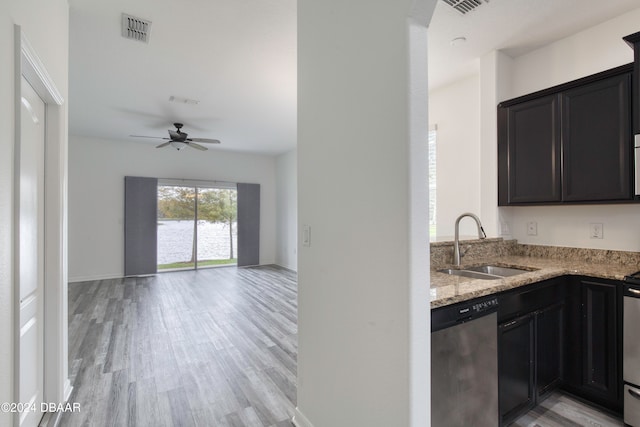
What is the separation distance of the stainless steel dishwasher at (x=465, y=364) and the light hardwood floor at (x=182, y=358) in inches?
40.3

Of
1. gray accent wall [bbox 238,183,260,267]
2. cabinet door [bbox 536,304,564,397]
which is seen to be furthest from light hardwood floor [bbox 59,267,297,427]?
gray accent wall [bbox 238,183,260,267]

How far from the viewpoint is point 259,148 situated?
22.8ft

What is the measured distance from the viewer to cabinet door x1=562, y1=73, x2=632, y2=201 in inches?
81.7

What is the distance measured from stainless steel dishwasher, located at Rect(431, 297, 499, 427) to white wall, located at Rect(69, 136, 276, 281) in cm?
664

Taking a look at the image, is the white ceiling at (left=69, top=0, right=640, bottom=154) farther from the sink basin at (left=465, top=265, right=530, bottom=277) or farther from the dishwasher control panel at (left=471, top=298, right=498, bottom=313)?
the dishwasher control panel at (left=471, top=298, right=498, bottom=313)

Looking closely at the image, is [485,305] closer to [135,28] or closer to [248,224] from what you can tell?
[135,28]

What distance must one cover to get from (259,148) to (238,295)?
11.5ft

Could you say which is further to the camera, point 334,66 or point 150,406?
point 150,406

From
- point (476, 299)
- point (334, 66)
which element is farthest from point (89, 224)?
point (476, 299)

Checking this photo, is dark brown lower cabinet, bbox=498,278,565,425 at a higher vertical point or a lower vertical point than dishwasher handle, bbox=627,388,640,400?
higher

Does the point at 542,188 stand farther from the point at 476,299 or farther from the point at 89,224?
the point at 89,224

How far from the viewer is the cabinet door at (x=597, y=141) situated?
2076mm

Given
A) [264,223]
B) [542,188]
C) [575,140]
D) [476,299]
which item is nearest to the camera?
[476,299]

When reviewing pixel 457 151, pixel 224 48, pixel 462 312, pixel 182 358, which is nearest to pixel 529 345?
pixel 462 312
